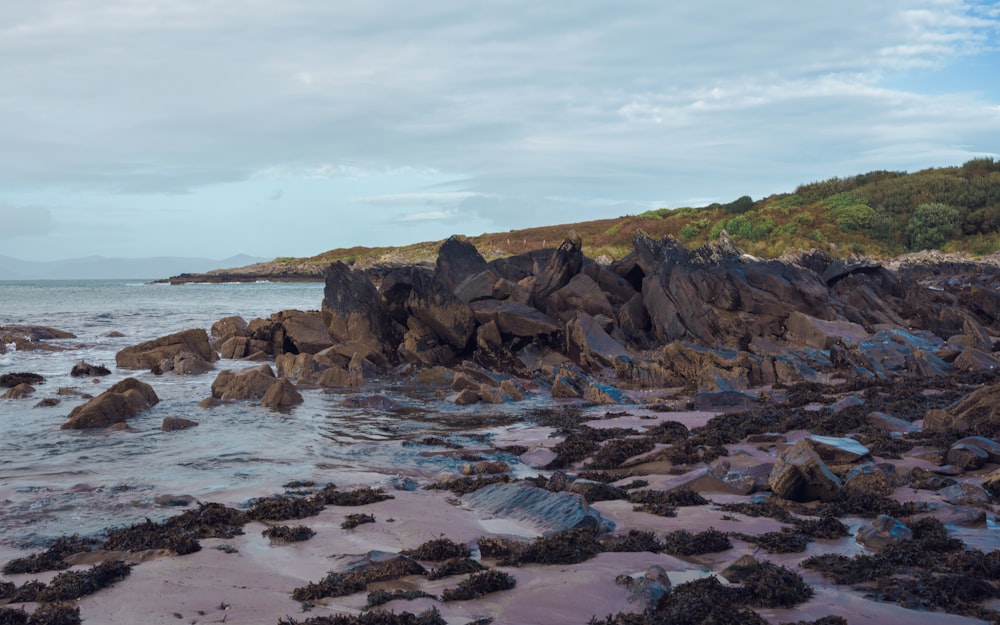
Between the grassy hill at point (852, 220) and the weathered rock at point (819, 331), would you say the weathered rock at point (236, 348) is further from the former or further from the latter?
the grassy hill at point (852, 220)

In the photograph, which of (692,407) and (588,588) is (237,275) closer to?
(692,407)

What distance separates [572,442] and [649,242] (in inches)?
719

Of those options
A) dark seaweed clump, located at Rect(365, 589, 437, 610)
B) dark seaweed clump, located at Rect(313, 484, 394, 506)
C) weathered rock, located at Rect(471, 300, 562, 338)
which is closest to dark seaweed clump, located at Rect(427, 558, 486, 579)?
dark seaweed clump, located at Rect(365, 589, 437, 610)

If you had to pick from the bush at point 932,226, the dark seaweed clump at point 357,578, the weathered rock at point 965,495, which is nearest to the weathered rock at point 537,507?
the dark seaweed clump at point 357,578

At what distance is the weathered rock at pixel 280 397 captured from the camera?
17656 millimetres

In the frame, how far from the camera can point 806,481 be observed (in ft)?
29.7

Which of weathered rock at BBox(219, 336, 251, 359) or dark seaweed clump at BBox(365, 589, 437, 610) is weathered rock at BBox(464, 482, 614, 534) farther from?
weathered rock at BBox(219, 336, 251, 359)

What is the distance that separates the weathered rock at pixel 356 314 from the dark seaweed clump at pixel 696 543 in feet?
61.0

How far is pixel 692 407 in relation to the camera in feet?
53.9

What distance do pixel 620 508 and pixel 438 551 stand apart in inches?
111

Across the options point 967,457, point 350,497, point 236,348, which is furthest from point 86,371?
point 967,457

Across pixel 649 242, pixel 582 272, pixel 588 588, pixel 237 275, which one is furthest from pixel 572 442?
pixel 237 275

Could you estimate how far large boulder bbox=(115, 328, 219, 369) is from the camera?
83.5 ft

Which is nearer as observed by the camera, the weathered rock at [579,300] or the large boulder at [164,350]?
the large boulder at [164,350]
